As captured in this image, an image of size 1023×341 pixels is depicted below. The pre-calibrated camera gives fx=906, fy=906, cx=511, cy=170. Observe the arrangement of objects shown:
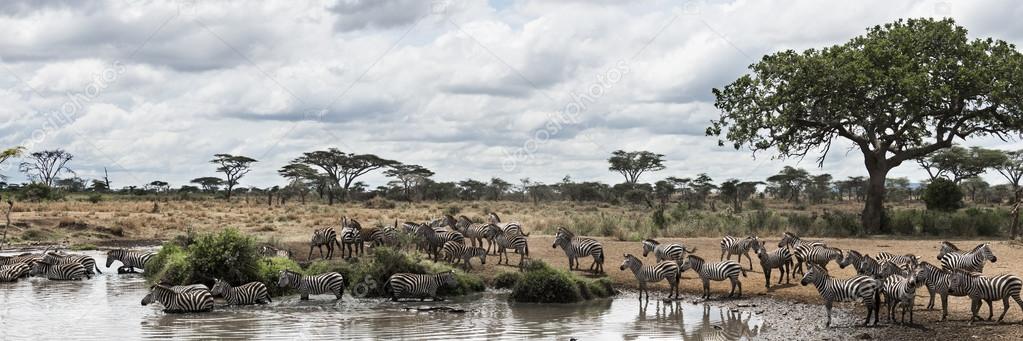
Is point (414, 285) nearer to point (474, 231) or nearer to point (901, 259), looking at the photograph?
point (474, 231)

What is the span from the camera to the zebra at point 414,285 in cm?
1775

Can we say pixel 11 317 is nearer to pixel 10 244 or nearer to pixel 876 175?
pixel 10 244

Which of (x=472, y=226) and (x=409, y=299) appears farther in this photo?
(x=472, y=226)

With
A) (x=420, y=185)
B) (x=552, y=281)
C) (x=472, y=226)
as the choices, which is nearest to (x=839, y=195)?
(x=420, y=185)

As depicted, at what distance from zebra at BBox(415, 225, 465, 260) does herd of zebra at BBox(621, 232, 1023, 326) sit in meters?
5.11

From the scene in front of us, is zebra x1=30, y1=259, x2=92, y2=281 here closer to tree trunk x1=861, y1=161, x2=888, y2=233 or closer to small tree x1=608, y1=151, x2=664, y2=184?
tree trunk x1=861, y1=161, x2=888, y2=233

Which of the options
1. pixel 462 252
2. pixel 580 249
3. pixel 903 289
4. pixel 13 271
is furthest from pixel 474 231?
pixel 903 289

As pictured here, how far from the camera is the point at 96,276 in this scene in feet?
72.1

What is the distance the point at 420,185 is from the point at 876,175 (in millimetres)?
54519

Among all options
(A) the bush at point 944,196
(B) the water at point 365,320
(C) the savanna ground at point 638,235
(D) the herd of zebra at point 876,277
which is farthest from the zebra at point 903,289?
(A) the bush at point 944,196

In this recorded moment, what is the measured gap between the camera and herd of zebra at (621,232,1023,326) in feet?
44.4

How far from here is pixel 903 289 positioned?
13.5 metres

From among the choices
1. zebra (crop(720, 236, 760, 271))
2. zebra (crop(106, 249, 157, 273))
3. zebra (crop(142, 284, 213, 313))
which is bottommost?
zebra (crop(142, 284, 213, 313))

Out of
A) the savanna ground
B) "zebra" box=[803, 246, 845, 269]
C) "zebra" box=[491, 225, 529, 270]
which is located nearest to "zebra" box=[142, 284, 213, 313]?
the savanna ground
